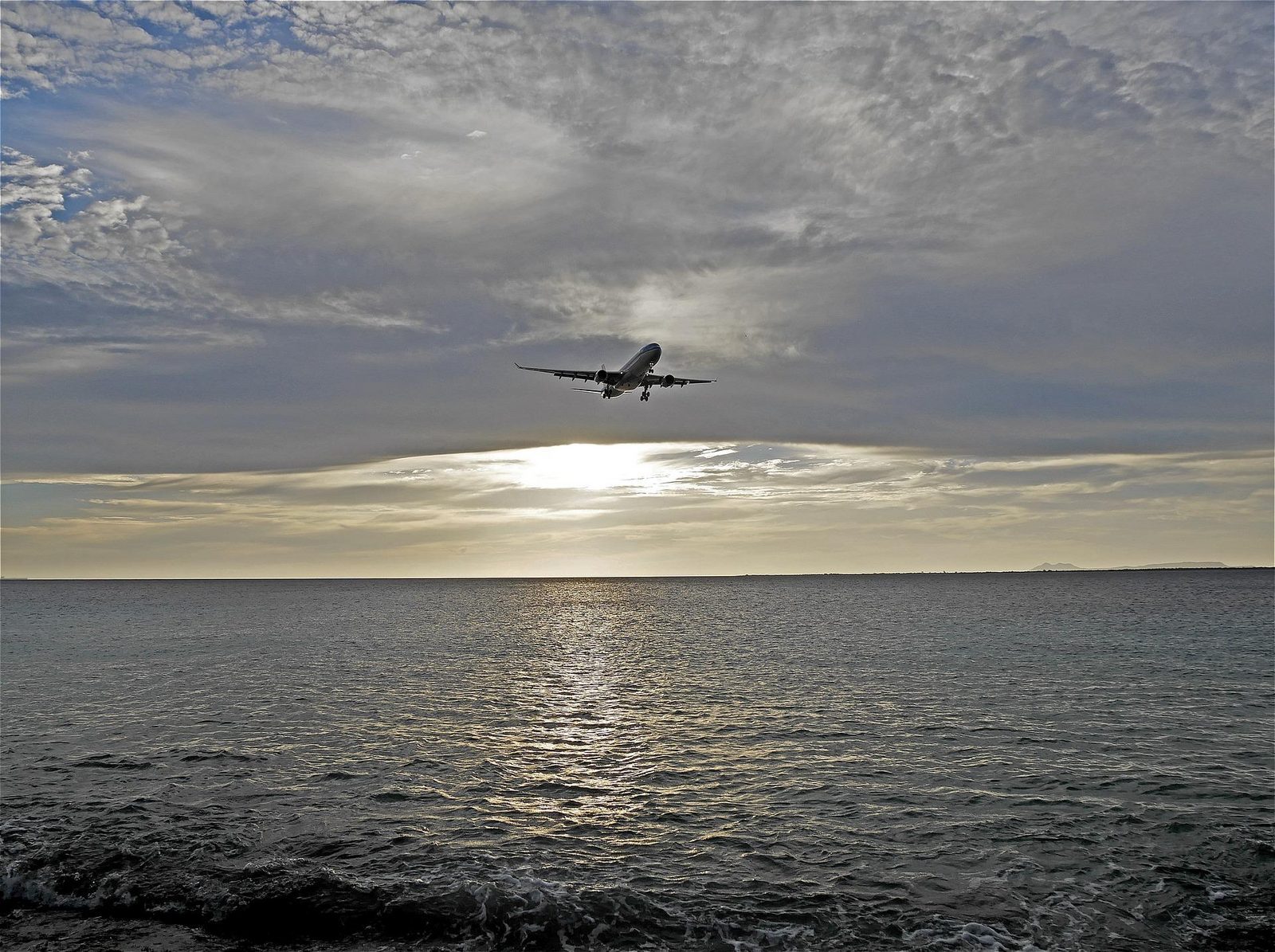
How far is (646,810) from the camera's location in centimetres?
3022

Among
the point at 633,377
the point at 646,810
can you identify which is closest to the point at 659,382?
the point at 633,377

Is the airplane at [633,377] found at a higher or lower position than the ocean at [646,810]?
higher

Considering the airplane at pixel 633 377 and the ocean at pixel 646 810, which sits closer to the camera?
the ocean at pixel 646 810

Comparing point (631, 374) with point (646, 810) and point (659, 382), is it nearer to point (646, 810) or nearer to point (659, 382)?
point (659, 382)

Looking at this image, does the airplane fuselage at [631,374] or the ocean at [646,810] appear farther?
the airplane fuselage at [631,374]

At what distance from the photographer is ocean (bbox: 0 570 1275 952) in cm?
2103

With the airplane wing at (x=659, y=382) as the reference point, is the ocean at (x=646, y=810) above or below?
below

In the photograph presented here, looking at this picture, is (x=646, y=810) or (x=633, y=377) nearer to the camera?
(x=646, y=810)

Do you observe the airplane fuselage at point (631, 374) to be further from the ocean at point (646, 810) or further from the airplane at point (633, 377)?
the ocean at point (646, 810)

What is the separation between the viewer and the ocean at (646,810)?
2103 centimetres

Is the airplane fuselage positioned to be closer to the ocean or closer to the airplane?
the airplane

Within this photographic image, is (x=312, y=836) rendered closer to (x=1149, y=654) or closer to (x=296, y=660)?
(x=296, y=660)

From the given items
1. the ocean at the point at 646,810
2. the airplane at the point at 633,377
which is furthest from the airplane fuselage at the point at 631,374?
the ocean at the point at 646,810

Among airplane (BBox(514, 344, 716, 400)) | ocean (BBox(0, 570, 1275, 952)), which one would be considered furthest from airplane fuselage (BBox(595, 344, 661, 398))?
ocean (BBox(0, 570, 1275, 952))
